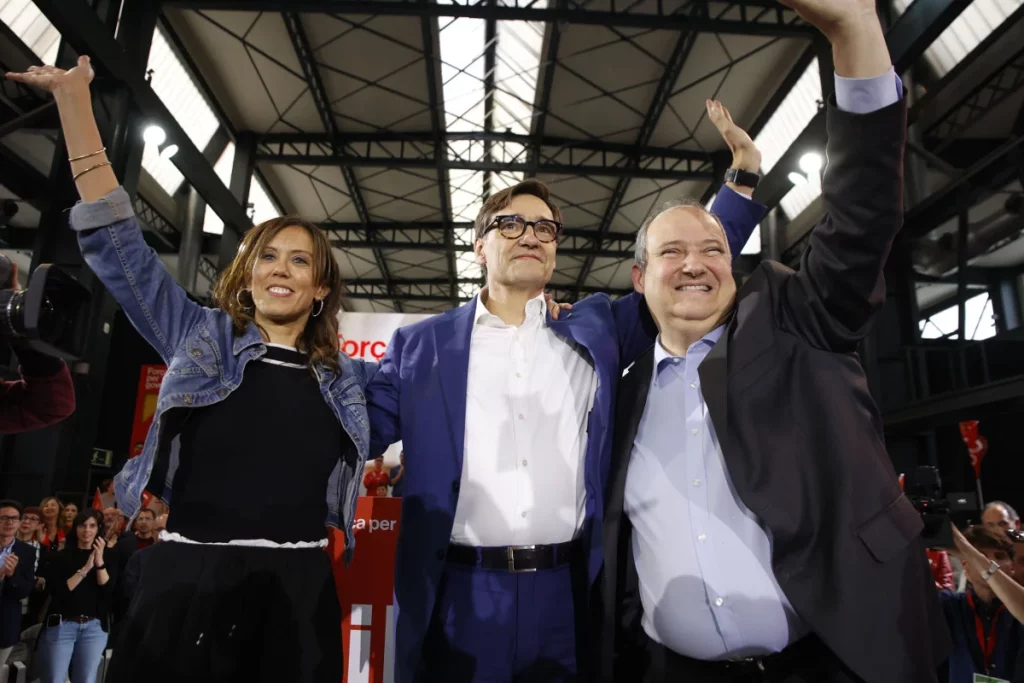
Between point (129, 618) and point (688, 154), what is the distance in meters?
12.1

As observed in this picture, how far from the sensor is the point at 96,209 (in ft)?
5.05

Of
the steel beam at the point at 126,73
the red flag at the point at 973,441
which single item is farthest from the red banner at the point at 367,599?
the red flag at the point at 973,441

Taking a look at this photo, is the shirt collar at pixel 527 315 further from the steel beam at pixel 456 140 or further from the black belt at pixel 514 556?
the steel beam at pixel 456 140

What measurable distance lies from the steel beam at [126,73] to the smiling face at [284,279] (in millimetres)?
5825

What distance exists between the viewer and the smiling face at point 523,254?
2092mm

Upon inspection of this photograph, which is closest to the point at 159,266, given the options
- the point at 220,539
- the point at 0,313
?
the point at 0,313

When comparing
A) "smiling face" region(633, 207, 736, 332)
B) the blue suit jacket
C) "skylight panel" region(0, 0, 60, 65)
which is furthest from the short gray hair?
"skylight panel" region(0, 0, 60, 65)

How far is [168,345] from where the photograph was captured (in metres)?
1.66

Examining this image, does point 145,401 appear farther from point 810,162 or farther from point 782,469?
point 810,162

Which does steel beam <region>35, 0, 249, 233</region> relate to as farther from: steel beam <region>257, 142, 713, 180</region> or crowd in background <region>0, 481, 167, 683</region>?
crowd in background <region>0, 481, 167, 683</region>

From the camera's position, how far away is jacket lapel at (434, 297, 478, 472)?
189 cm

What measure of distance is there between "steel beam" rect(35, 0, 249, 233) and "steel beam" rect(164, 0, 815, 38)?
1.23m

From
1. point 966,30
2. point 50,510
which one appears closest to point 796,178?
point 966,30

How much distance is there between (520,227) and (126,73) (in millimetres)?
6947
